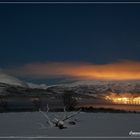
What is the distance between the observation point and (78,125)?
2537mm

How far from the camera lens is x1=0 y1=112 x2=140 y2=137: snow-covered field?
7.97 feet

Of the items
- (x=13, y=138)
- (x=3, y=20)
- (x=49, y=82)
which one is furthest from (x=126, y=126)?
(x=3, y=20)

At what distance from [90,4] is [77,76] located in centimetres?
60

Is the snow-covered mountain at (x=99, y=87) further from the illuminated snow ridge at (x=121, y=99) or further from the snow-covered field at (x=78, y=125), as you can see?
the snow-covered field at (x=78, y=125)

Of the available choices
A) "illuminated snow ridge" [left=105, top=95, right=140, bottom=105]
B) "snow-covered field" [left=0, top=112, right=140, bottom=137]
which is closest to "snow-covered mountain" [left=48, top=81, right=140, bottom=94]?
"illuminated snow ridge" [left=105, top=95, right=140, bottom=105]

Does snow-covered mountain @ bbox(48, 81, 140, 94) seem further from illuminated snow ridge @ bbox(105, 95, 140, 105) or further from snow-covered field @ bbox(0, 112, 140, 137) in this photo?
snow-covered field @ bbox(0, 112, 140, 137)

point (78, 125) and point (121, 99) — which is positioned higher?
point (121, 99)

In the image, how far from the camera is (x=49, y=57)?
2.48 m

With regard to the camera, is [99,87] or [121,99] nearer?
[121,99]

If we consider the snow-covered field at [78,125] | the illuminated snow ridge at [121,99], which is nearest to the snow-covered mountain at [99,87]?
the illuminated snow ridge at [121,99]

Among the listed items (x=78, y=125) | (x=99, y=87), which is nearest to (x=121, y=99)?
(x=99, y=87)

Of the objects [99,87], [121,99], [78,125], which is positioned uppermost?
[99,87]

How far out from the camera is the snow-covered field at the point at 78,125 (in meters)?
2.43

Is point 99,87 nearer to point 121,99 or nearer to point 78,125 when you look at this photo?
point 121,99
